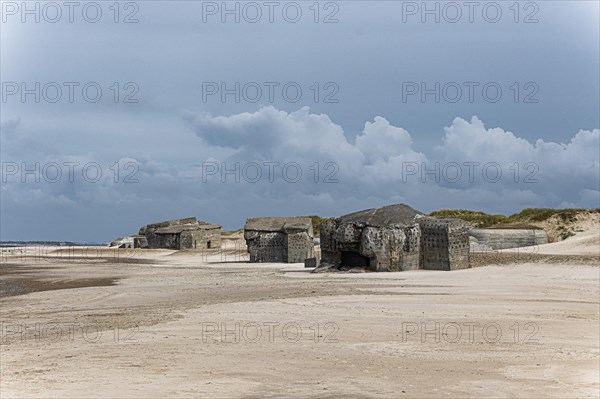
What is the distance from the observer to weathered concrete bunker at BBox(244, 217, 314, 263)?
42812 mm

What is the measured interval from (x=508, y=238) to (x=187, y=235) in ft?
112

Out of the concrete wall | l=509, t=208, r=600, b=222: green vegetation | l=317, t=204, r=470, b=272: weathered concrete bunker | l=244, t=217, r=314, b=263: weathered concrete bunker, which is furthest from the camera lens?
l=509, t=208, r=600, b=222: green vegetation

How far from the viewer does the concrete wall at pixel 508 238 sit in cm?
4147

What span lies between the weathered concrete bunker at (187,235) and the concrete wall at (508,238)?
104 feet

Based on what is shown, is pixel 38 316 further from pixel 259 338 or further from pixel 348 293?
pixel 348 293

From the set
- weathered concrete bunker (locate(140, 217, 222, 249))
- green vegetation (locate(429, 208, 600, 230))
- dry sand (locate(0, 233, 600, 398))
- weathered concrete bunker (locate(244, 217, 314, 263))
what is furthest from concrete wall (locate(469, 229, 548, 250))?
weathered concrete bunker (locate(140, 217, 222, 249))

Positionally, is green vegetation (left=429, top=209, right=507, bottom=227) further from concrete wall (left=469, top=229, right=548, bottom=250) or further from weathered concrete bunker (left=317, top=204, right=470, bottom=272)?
weathered concrete bunker (left=317, top=204, right=470, bottom=272)

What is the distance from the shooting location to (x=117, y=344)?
1202cm

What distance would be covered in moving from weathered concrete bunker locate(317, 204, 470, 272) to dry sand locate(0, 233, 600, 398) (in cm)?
608

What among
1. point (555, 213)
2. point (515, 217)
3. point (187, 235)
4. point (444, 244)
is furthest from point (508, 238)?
point (187, 235)

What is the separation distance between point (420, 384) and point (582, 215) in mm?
45654

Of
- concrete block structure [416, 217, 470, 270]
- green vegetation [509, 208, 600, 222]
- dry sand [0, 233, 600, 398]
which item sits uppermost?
green vegetation [509, 208, 600, 222]

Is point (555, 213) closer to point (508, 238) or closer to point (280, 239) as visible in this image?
point (508, 238)

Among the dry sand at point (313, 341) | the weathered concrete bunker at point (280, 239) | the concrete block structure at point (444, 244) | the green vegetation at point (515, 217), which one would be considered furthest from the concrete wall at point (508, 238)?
the dry sand at point (313, 341)
